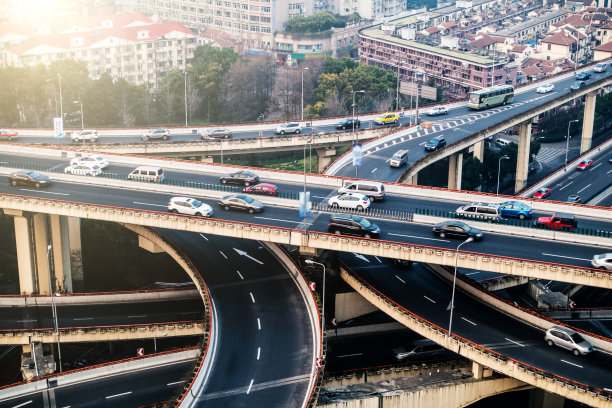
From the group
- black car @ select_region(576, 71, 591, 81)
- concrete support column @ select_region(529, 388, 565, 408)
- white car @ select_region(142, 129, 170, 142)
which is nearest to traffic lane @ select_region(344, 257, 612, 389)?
concrete support column @ select_region(529, 388, 565, 408)

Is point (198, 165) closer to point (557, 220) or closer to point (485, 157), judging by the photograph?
point (557, 220)

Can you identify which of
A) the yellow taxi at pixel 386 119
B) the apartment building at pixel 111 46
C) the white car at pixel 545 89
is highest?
the apartment building at pixel 111 46

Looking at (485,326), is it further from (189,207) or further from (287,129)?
(287,129)

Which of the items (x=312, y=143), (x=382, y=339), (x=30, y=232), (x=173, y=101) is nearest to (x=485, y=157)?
(x=312, y=143)

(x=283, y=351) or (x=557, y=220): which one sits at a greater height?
(x=557, y=220)

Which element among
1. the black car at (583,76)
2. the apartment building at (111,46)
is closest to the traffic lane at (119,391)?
the apartment building at (111,46)

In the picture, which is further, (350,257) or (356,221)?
(350,257)

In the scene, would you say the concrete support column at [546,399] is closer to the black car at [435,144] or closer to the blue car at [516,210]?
the blue car at [516,210]
